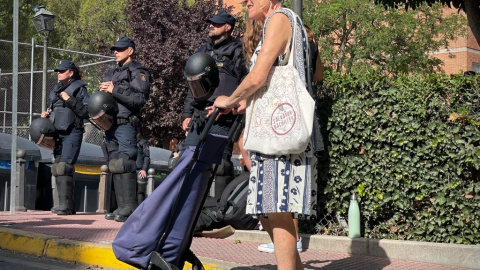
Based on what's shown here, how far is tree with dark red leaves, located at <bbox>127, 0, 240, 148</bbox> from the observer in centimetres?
3241

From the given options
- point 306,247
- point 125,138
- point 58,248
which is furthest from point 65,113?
point 306,247

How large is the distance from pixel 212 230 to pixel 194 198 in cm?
43

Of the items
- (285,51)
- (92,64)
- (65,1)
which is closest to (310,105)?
(285,51)

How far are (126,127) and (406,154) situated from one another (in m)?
3.24

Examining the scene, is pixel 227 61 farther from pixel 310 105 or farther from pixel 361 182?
pixel 310 105

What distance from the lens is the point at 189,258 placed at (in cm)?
461

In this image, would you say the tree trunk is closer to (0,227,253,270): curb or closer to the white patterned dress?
(0,227,253,270): curb

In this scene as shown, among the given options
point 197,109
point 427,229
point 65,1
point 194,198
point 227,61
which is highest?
point 65,1

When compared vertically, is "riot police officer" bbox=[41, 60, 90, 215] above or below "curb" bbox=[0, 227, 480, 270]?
above

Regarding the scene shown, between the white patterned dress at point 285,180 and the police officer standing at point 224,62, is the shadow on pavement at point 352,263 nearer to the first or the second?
the police officer standing at point 224,62

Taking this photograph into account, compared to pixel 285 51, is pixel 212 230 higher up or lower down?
lower down

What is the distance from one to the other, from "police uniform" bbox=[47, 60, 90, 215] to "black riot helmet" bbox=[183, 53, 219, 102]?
4.84 m

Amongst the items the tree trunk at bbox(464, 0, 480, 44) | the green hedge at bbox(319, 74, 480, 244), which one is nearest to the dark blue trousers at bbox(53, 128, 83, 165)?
the green hedge at bbox(319, 74, 480, 244)

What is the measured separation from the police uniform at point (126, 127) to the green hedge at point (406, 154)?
7.09 ft
